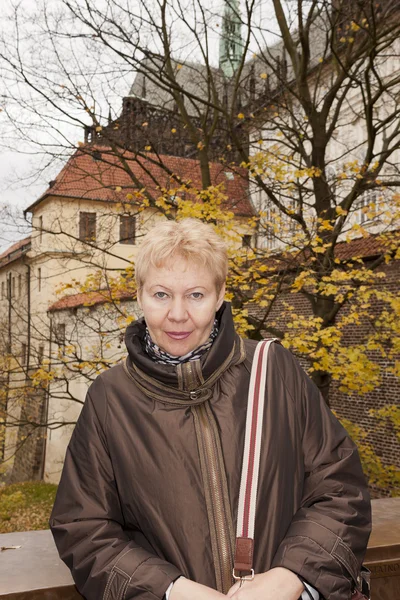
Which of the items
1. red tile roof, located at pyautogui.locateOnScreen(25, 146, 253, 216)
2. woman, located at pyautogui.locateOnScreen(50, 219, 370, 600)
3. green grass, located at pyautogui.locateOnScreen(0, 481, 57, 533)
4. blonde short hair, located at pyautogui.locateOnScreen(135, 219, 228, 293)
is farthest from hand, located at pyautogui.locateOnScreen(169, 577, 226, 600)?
green grass, located at pyautogui.locateOnScreen(0, 481, 57, 533)

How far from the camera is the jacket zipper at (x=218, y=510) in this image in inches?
64.5

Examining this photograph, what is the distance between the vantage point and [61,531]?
1687mm

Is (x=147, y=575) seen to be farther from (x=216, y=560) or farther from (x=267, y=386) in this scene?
(x=267, y=386)

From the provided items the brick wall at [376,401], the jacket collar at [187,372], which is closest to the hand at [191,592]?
the jacket collar at [187,372]

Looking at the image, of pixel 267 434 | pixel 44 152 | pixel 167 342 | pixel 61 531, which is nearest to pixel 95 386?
pixel 167 342

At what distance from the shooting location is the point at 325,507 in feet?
5.61

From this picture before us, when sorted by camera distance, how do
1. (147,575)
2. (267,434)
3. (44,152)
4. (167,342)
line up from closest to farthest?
1. (147,575)
2. (267,434)
3. (167,342)
4. (44,152)

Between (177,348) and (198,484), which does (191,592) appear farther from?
(177,348)

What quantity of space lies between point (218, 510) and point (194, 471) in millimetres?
118

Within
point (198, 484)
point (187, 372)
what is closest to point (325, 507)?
point (198, 484)

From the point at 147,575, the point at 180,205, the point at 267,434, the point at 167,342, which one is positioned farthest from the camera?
the point at 180,205

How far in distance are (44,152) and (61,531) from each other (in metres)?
9.10

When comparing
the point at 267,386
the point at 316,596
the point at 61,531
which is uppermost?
the point at 267,386

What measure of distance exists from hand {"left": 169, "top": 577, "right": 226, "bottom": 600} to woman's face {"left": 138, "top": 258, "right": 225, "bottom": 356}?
2.00ft
